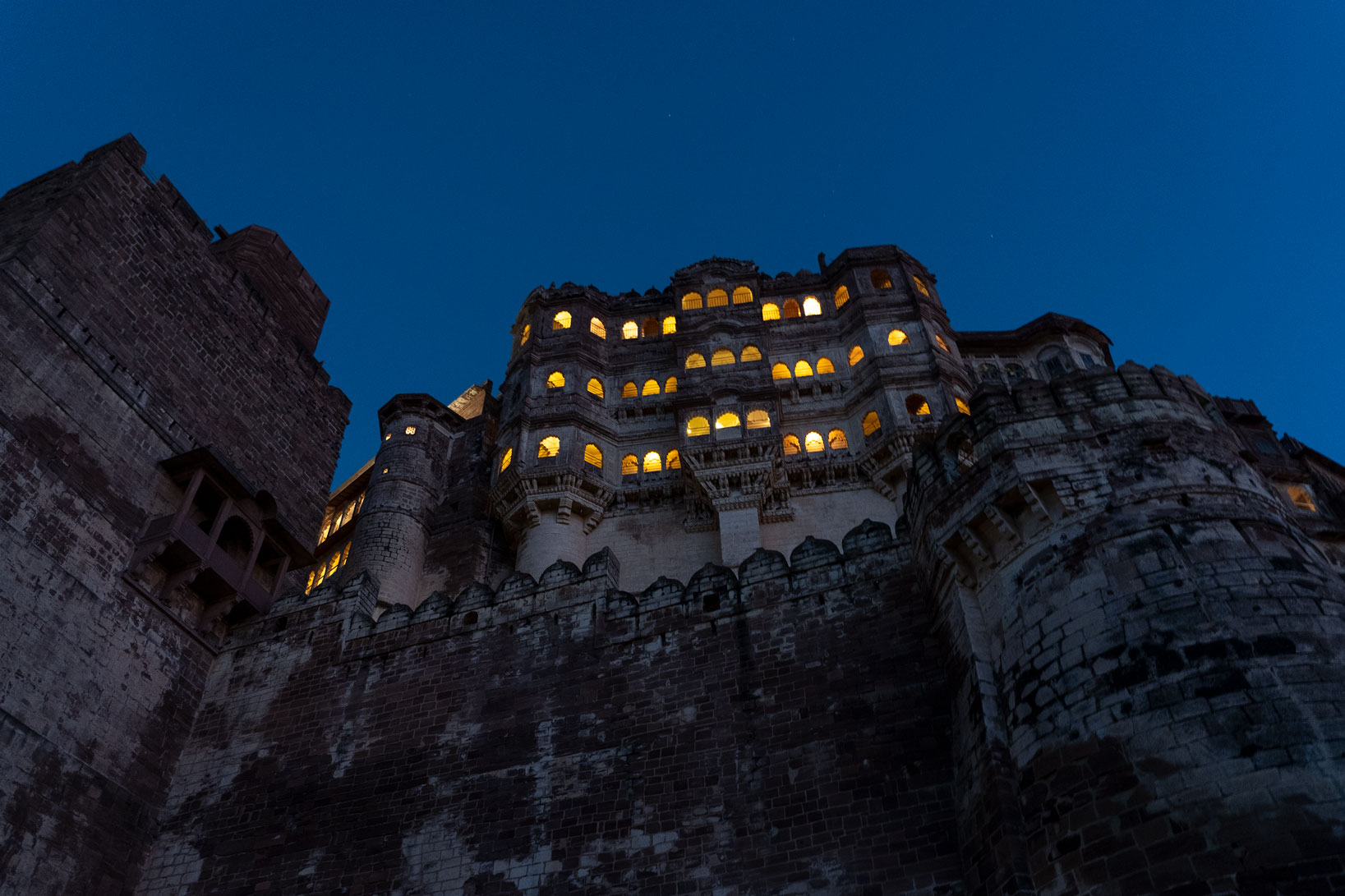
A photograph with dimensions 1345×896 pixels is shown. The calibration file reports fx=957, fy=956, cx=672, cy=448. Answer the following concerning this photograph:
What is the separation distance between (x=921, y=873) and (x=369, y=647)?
1039cm

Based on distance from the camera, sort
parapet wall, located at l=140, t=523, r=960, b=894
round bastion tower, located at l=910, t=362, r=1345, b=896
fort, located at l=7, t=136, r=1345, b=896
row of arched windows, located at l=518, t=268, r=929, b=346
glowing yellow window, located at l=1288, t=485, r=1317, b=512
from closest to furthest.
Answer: round bastion tower, located at l=910, t=362, r=1345, b=896 < fort, located at l=7, t=136, r=1345, b=896 < parapet wall, located at l=140, t=523, r=960, b=894 < glowing yellow window, located at l=1288, t=485, r=1317, b=512 < row of arched windows, located at l=518, t=268, r=929, b=346

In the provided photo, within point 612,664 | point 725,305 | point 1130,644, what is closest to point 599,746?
point 612,664

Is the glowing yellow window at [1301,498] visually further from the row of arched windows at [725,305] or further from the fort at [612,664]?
the fort at [612,664]

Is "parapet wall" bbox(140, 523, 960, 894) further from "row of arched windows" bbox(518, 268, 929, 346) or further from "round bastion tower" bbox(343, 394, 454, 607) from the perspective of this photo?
"row of arched windows" bbox(518, 268, 929, 346)

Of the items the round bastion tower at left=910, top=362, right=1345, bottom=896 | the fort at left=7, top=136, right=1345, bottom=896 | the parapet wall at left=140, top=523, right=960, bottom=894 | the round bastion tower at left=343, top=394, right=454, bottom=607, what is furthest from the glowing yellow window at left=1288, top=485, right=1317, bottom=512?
the round bastion tower at left=343, top=394, right=454, bottom=607

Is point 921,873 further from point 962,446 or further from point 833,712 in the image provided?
point 962,446

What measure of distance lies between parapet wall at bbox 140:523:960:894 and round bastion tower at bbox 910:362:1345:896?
106cm

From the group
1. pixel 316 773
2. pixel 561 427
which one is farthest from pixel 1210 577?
pixel 561 427

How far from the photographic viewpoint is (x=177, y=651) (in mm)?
17750

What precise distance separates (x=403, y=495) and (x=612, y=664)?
818 inches

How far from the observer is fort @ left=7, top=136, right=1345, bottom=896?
936 cm

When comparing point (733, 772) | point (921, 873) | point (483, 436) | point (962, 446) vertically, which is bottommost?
point (921, 873)

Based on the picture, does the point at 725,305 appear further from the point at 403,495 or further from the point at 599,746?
the point at 599,746

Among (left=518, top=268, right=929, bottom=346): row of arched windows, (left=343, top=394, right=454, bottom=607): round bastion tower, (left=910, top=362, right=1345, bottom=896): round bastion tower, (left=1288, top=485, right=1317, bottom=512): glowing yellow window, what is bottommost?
(left=910, top=362, right=1345, bottom=896): round bastion tower
